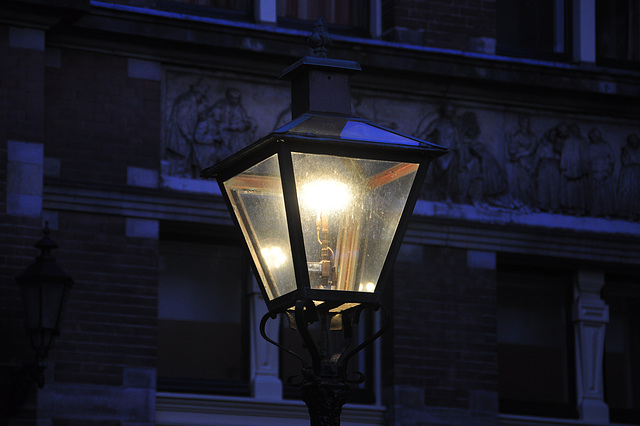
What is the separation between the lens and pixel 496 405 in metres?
12.6

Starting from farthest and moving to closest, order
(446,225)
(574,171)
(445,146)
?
(574,171) → (445,146) → (446,225)

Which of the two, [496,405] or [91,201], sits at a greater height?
[91,201]

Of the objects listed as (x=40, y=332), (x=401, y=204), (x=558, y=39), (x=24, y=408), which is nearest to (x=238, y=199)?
(x=401, y=204)

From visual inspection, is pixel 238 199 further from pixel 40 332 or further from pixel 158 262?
pixel 158 262

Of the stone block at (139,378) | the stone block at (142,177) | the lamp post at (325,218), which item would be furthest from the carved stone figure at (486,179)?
the lamp post at (325,218)

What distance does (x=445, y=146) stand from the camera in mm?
12875

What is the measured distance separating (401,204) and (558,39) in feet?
27.3

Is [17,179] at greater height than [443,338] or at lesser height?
greater

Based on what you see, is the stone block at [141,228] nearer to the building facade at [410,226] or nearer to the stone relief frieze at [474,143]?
the building facade at [410,226]

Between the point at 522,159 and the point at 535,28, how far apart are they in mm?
1452

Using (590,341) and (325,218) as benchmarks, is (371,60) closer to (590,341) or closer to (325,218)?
(590,341)

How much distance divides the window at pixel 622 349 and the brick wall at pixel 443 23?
8.84 feet

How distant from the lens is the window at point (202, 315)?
1201 cm

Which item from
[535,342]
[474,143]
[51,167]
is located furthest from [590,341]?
[51,167]
